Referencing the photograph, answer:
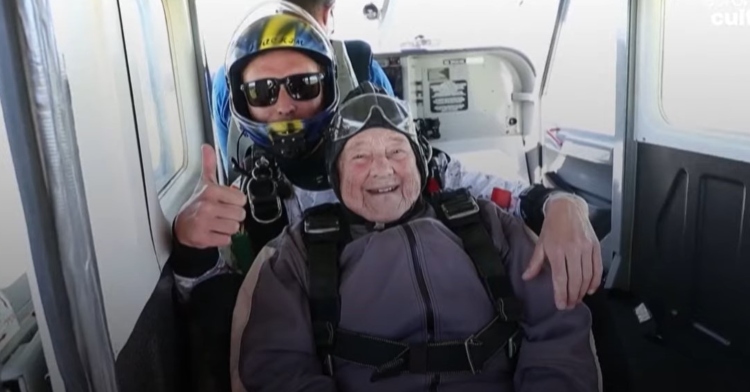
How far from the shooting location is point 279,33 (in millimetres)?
1540

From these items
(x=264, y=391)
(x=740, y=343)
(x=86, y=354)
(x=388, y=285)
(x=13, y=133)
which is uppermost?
(x=13, y=133)

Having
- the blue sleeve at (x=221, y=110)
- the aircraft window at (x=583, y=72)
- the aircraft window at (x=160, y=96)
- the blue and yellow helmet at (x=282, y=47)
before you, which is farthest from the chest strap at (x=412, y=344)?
the aircraft window at (x=583, y=72)

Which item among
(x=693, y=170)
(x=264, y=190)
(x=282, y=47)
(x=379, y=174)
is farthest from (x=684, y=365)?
(x=282, y=47)

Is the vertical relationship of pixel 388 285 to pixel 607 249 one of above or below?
above

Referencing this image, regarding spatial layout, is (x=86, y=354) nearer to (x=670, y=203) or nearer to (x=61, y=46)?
(x=61, y=46)

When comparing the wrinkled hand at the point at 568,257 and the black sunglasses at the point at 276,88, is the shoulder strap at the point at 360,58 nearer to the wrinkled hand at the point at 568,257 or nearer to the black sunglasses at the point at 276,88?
the black sunglasses at the point at 276,88

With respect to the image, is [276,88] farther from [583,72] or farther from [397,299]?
[583,72]

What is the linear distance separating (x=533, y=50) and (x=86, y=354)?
3.34m

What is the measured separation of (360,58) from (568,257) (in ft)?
4.40

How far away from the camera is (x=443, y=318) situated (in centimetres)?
126

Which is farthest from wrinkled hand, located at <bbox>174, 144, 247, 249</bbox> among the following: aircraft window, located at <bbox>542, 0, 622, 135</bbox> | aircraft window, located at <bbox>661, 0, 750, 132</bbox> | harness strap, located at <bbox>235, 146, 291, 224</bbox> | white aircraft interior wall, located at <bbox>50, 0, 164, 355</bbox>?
aircraft window, located at <bbox>542, 0, 622, 135</bbox>

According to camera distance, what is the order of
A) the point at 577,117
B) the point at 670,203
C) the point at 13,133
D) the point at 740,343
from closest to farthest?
the point at 13,133, the point at 740,343, the point at 670,203, the point at 577,117

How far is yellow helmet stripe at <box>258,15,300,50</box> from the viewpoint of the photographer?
1534mm

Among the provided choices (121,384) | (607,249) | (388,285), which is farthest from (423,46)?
(121,384)
